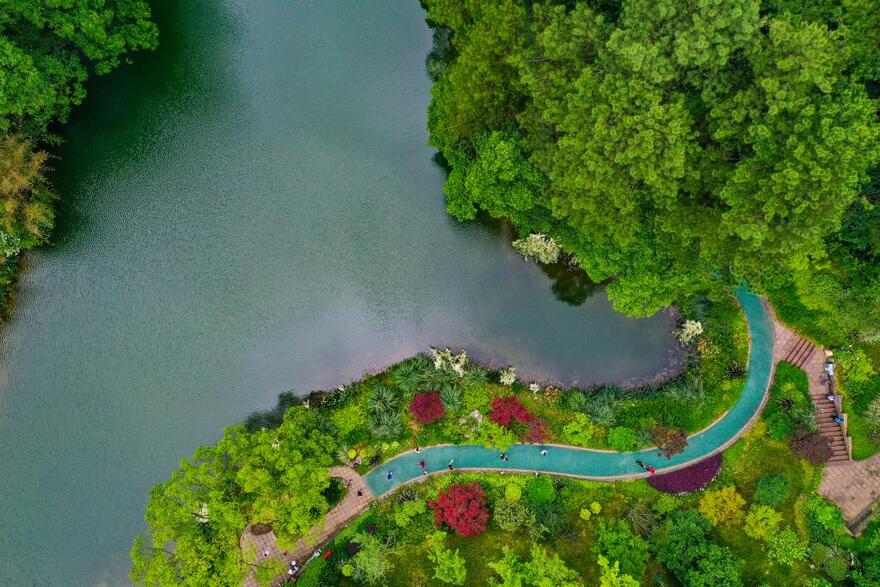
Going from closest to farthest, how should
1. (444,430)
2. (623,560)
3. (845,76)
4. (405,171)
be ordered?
(845,76)
(623,560)
(444,430)
(405,171)

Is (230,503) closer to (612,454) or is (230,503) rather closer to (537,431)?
(537,431)

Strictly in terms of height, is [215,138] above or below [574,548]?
above

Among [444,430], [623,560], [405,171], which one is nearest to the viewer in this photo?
[623,560]

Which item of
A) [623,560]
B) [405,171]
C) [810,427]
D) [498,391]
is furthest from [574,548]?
[405,171]

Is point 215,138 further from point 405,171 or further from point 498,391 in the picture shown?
point 498,391

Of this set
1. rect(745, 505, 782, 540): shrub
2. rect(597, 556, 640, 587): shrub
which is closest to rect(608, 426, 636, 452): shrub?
rect(597, 556, 640, 587): shrub

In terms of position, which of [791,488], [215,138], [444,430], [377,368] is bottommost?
[791,488]

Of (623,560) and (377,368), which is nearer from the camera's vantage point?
(623,560)

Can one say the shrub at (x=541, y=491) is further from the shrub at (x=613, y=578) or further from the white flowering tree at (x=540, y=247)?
the white flowering tree at (x=540, y=247)
